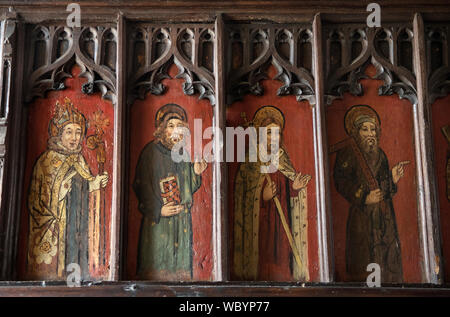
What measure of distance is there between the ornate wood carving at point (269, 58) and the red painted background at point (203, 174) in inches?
13.6

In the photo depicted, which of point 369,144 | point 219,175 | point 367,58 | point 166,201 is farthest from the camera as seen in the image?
point 367,58

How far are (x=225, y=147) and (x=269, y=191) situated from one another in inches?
20.2

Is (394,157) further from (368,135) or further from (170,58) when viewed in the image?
(170,58)

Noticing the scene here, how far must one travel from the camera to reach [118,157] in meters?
5.02

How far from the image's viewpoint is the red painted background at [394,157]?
498 cm

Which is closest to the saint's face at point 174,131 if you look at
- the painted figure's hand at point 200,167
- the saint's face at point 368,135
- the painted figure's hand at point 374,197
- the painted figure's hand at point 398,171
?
the painted figure's hand at point 200,167

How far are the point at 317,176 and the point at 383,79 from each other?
105 cm

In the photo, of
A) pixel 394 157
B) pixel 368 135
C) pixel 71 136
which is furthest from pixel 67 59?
pixel 394 157

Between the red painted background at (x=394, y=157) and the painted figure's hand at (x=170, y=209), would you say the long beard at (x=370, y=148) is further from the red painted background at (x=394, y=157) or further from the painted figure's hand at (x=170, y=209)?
the painted figure's hand at (x=170, y=209)

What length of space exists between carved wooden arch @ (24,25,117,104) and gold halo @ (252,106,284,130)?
120 centimetres

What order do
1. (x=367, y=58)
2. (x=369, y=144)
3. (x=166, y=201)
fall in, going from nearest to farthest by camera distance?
(x=166, y=201) → (x=369, y=144) → (x=367, y=58)

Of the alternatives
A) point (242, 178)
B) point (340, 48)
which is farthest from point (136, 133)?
point (340, 48)

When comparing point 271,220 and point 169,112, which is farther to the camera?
point 169,112
